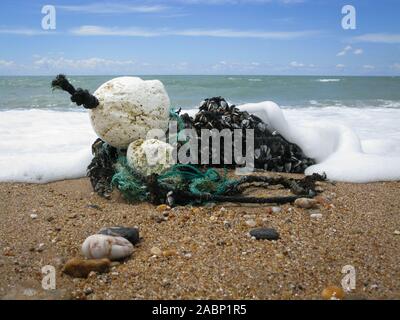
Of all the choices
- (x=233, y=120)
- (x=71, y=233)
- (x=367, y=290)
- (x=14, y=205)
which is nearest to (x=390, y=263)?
(x=367, y=290)

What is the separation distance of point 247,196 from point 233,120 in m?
1.13

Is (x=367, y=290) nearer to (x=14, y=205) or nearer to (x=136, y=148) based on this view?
(x=136, y=148)

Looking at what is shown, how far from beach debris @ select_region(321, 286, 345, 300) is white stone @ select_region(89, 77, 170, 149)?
2.32 meters

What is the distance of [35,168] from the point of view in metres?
4.57

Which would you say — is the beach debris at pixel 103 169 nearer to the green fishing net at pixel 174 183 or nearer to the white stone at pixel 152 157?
the green fishing net at pixel 174 183

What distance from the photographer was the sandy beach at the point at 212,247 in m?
2.23

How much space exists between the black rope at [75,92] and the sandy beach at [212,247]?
85 centimetres

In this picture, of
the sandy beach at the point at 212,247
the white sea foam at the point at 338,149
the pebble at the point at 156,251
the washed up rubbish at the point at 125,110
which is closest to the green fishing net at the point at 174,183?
the sandy beach at the point at 212,247

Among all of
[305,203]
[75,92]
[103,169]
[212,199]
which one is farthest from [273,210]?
[75,92]

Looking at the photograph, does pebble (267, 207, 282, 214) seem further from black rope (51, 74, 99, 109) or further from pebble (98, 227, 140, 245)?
black rope (51, 74, 99, 109)

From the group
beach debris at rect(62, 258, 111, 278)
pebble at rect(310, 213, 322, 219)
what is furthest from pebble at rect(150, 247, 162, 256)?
pebble at rect(310, 213, 322, 219)
